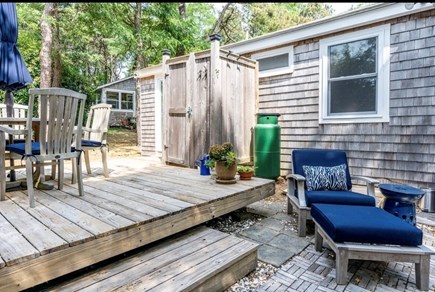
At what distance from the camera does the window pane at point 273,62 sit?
514 cm

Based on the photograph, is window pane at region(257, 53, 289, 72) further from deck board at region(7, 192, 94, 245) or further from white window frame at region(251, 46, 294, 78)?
deck board at region(7, 192, 94, 245)

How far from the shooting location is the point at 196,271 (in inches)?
70.3

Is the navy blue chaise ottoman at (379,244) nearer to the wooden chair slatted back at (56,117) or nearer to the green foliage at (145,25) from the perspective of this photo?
the wooden chair slatted back at (56,117)

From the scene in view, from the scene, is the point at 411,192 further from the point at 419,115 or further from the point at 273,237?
the point at 419,115

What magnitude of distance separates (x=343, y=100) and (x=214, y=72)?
2121 millimetres

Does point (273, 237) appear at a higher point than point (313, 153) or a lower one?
lower

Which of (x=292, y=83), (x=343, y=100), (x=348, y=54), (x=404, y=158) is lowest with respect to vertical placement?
(x=404, y=158)

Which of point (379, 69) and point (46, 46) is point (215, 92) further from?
point (46, 46)

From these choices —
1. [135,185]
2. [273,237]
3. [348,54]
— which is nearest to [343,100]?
[348,54]

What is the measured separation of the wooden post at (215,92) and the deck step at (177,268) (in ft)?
7.92

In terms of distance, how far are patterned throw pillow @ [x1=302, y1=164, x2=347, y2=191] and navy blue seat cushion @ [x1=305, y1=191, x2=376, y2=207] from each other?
0.56 ft

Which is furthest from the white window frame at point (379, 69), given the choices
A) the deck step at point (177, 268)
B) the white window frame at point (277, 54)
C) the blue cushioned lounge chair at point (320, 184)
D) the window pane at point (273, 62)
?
the deck step at point (177, 268)

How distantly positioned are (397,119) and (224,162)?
8.76 ft

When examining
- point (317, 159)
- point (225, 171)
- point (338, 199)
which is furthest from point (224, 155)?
point (338, 199)
